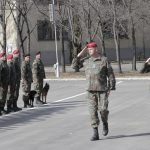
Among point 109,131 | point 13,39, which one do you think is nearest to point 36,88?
point 109,131

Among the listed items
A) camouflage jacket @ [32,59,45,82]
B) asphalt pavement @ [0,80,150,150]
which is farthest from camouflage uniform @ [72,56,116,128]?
camouflage jacket @ [32,59,45,82]

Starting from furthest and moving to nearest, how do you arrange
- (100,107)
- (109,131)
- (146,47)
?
(146,47) < (109,131) < (100,107)

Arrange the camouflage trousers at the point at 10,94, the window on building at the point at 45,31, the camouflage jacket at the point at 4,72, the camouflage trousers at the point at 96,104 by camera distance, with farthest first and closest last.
Answer: the window on building at the point at 45,31 → the camouflage trousers at the point at 10,94 → the camouflage jacket at the point at 4,72 → the camouflage trousers at the point at 96,104

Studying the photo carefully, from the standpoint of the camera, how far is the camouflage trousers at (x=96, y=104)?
420 inches

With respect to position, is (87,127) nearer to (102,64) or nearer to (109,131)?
(109,131)

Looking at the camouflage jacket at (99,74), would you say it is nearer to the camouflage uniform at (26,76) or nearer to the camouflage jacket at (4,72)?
the camouflage jacket at (4,72)

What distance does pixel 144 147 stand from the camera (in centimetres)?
973

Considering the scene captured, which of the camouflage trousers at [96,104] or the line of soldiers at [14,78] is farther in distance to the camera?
the line of soldiers at [14,78]

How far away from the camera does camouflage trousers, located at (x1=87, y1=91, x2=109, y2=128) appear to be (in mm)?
10680

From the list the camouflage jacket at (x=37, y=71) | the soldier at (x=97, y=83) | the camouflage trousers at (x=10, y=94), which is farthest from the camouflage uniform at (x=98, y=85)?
the camouflage jacket at (x=37, y=71)

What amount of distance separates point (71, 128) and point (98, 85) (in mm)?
2182

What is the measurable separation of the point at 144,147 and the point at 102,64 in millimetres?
1970

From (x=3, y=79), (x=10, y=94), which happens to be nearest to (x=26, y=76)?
(x=10, y=94)

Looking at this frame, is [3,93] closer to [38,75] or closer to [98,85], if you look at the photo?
[38,75]
